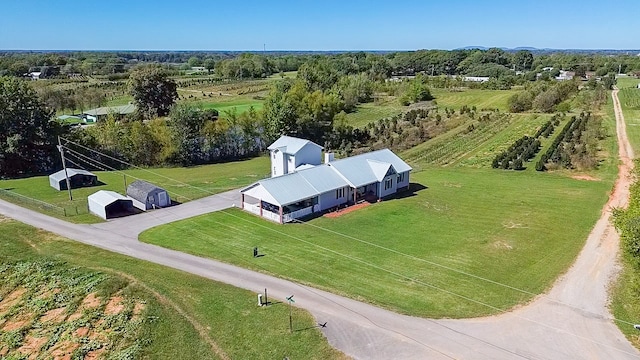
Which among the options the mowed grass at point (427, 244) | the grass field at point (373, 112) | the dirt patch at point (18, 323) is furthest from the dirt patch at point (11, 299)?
the grass field at point (373, 112)

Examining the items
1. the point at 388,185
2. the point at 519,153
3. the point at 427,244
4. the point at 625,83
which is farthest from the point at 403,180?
the point at 625,83

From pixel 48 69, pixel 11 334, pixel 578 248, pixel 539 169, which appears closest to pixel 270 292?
pixel 11 334

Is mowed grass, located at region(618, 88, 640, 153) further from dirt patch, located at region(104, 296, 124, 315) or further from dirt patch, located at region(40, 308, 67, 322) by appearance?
dirt patch, located at region(40, 308, 67, 322)

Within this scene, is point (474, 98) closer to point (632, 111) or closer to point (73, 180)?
point (632, 111)

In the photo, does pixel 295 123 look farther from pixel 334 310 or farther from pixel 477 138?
pixel 334 310

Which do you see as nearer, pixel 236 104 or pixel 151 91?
pixel 151 91

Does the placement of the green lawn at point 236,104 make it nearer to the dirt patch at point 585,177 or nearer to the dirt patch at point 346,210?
the dirt patch at point 346,210
